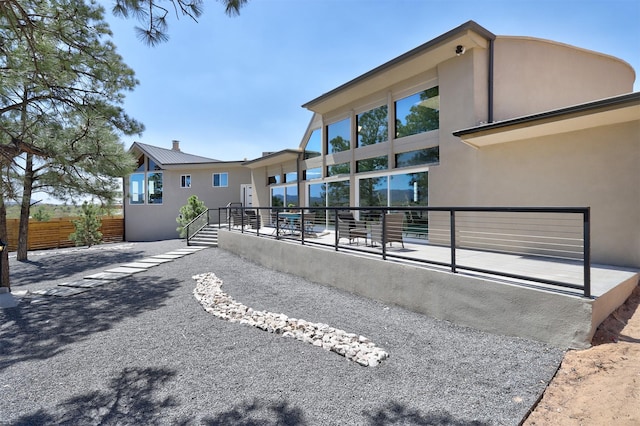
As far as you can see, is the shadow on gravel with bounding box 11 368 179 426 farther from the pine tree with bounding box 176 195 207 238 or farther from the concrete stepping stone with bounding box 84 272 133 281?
the pine tree with bounding box 176 195 207 238

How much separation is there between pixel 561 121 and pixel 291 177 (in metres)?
11.4

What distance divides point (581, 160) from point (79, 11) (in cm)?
1007

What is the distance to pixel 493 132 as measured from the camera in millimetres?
6312

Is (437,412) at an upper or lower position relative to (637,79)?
lower

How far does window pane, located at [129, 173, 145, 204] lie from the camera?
2216 centimetres

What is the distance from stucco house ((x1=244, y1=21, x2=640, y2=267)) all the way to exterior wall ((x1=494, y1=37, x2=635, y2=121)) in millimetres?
32

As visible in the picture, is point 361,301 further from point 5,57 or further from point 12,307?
point 5,57

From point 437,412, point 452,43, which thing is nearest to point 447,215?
point 452,43

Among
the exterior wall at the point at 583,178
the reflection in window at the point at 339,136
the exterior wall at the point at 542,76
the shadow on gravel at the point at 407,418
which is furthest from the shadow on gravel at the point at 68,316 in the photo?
the exterior wall at the point at 542,76

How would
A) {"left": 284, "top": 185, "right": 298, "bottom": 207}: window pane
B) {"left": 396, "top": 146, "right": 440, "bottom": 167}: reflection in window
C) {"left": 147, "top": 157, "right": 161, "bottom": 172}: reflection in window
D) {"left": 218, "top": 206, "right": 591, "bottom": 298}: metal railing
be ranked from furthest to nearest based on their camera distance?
{"left": 147, "top": 157, "right": 161, "bottom": 172}: reflection in window, {"left": 284, "top": 185, "right": 298, "bottom": 207}: window pane, {"left": 396, "top": 146, "right": 440, "bottom": 167}: reflection in window, {"left": 218, "top": 206, "right": 591, "bottom": 298}: metal railing

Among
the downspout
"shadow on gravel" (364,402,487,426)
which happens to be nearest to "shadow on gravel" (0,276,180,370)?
"shadow on gravel" (364,402,487,426)

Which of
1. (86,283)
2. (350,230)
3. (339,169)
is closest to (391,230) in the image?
(350,230)

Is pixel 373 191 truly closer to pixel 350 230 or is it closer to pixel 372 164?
pixel 372 164

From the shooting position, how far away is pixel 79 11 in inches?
221
